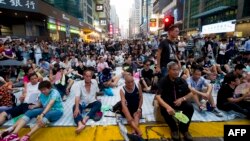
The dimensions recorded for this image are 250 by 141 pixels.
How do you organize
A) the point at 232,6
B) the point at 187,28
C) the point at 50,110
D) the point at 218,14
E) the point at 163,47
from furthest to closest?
the point at 187,28
the point at 218,14
the point at 232,6
the point at 163,47
the point at 50,110

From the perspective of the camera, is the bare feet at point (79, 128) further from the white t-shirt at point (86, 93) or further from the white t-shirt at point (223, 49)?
the white t-shirt at point (223, 49)

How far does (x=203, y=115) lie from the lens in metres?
6.33

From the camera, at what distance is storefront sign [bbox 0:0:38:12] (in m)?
18.2

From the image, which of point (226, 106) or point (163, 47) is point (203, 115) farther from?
point (163, 47)

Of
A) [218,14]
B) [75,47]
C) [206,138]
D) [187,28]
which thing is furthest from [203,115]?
[187,28]

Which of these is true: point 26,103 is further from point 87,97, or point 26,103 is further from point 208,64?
point 208,64

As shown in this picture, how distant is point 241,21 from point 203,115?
3107 centimetres

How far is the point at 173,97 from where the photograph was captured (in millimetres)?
5148

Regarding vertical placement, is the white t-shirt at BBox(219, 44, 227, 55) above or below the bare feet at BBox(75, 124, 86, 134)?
above

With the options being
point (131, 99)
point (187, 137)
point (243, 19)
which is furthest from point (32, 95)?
point (243, 19)

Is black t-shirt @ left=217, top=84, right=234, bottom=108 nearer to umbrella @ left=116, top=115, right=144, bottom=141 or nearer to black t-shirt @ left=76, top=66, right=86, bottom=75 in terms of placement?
umbrella @ left=116, top=115, right=144, bottom=141

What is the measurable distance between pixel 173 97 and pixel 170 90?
0.16 meters

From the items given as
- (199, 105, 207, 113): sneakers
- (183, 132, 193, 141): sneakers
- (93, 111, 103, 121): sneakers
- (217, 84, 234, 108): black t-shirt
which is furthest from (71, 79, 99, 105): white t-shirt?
(217, 84, 234, 108): black t-shirt

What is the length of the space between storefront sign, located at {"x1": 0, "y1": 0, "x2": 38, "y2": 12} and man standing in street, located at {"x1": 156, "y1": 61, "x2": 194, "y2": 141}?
17.0 m
